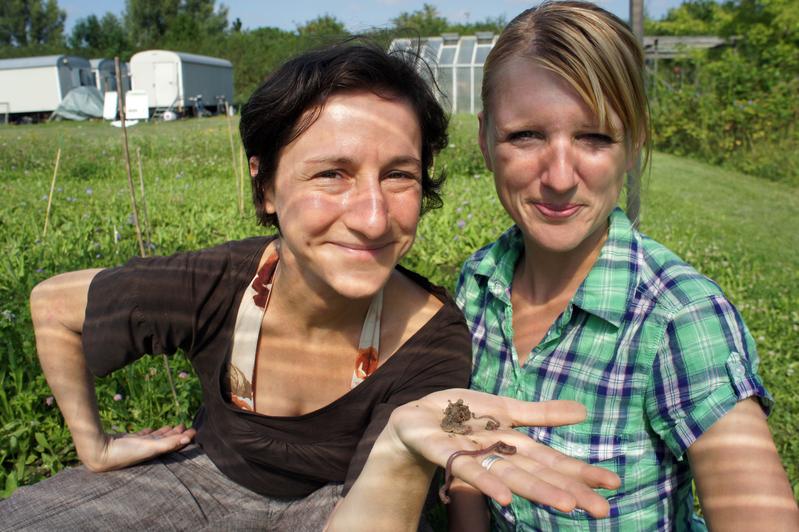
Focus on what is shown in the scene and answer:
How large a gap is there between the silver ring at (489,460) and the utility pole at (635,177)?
102 cm

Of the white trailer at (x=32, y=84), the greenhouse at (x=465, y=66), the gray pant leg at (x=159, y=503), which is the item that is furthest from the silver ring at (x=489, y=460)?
the white trailer at (x=32, y=84)

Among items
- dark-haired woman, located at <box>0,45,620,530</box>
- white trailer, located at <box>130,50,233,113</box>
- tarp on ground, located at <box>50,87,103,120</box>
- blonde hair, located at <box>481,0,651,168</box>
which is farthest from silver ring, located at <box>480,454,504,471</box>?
tarp on ground, located at <box>50,87,103,120</box>

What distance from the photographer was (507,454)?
43.1 inches

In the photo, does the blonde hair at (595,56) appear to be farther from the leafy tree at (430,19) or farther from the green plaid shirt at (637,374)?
the leafy tree at (430,19)

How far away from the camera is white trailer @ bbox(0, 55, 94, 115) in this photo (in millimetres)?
25984

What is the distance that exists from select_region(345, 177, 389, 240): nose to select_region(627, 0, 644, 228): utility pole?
0.71 meters

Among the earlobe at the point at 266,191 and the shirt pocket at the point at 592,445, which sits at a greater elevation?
the earlobe at the point at 266,191

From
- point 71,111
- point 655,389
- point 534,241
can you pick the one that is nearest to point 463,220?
point 534,241

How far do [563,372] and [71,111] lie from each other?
2809 cm

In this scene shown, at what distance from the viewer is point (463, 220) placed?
523 centimetres

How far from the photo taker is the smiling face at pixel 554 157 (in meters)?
1.60

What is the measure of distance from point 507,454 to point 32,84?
1170 inches

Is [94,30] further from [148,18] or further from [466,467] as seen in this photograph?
[466,467]

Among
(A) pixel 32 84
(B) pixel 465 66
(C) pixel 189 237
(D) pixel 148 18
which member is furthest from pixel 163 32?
(C) pixel 189 237
